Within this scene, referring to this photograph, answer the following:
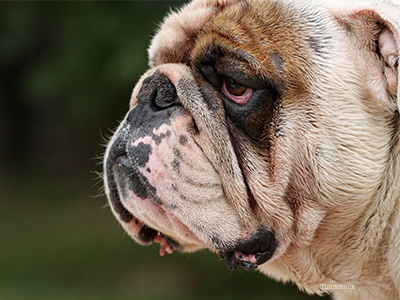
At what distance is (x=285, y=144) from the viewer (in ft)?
8.31

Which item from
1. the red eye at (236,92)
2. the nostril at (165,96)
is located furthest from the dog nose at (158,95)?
the red eye at (236,92)

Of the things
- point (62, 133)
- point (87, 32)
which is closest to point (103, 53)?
point (87, 32)

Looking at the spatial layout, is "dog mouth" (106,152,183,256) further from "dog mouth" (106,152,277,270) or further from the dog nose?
the dog nose

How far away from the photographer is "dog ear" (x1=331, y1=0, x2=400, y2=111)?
2.42 m

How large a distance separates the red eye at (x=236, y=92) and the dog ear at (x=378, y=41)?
51 cm

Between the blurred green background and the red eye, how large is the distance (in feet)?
10.9

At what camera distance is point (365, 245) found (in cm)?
262

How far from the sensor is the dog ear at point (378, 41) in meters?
2.42

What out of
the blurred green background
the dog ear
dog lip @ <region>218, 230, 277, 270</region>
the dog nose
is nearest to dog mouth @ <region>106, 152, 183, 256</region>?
the dog nose

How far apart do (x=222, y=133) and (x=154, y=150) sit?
32 centimetres

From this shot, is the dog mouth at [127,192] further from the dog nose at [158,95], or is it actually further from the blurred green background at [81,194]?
the blurred green background at [81,194]

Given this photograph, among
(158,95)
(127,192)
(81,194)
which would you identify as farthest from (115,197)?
(81,194)

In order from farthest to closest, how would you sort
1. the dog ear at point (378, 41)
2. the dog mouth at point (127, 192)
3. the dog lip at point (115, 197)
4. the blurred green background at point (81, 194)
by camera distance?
the blurred green background at point (81, 194) → the dog lip at point (115, 197) → the dog mouth at point (127, 192) → the dog ear at point (378, 41)

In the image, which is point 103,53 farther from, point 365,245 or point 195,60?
point 365,245
